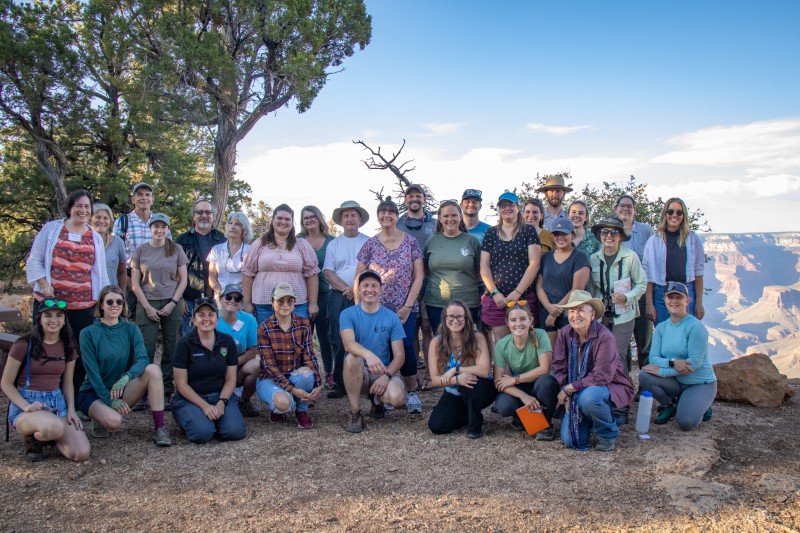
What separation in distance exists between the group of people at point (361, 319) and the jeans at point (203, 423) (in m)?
0.01

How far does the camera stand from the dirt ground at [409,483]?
11.2ft

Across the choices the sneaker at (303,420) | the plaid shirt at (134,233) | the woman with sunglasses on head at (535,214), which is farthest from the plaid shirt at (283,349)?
the woman with sunglasses on head at (535,214)

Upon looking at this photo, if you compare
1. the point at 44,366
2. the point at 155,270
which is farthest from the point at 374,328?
the point at 44,366

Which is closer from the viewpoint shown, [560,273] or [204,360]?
[204,360]

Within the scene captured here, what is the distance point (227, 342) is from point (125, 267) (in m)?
1.87

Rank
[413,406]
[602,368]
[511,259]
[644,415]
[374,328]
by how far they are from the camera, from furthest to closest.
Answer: [511,259], [413,406], [374,328], [644,415], [602,368]

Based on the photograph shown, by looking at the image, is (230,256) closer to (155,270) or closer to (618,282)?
(155,270)

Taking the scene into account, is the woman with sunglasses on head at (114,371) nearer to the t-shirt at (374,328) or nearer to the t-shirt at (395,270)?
the t-shirt at (374,328)

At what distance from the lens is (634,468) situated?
4.24 meters

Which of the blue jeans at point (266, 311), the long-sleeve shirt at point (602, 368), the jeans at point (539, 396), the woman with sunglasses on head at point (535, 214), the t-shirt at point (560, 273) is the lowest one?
the jeans at point (539, 396)

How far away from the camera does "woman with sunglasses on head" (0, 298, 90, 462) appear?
4434 millimetres

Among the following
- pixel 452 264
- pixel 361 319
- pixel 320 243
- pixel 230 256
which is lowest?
pixel 361 319

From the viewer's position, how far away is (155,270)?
6066 millimetres

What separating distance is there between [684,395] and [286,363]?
3.72m
